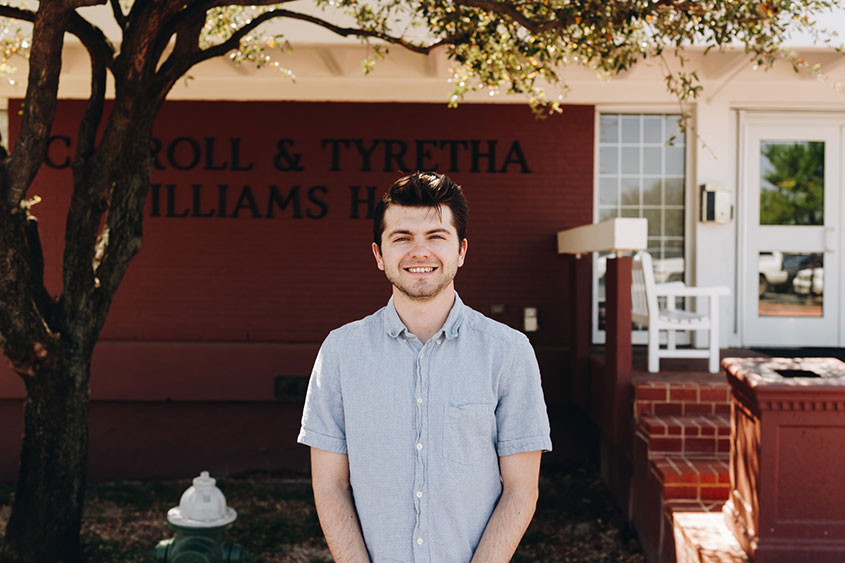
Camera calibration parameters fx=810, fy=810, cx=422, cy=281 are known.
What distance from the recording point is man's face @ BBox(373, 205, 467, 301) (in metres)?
2.05

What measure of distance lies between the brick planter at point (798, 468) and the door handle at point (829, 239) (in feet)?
14.0

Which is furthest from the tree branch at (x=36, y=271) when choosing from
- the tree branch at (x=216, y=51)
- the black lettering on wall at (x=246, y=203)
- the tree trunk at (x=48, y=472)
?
the black lettering on wall at (x=246, y=203)

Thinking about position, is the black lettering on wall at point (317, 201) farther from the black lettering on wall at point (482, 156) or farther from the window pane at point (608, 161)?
the window pane at point (608, 161)

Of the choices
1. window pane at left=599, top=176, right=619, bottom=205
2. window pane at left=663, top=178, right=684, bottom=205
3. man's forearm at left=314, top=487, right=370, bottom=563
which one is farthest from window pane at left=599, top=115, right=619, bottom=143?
man's forearm at left=314, top=487, right=370, bottom=563

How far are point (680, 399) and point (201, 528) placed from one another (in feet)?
10.2

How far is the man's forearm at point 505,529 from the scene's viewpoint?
1993 mm

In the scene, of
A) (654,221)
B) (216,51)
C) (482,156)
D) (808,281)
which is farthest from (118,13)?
(808,281)

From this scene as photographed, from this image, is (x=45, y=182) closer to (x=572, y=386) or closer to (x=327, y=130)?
(x=327, y=130)

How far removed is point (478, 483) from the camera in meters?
2.03

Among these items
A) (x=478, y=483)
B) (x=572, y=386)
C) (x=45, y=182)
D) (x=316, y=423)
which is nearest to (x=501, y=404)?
(x=478, y=483)

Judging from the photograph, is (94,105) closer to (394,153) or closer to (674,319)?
(394,153)

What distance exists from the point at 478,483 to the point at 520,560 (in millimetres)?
3528

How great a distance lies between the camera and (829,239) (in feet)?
23.6

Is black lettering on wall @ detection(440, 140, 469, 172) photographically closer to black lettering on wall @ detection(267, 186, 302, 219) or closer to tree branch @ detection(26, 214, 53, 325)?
black lettering on wall @ detection(267, 186, 302, 219)
